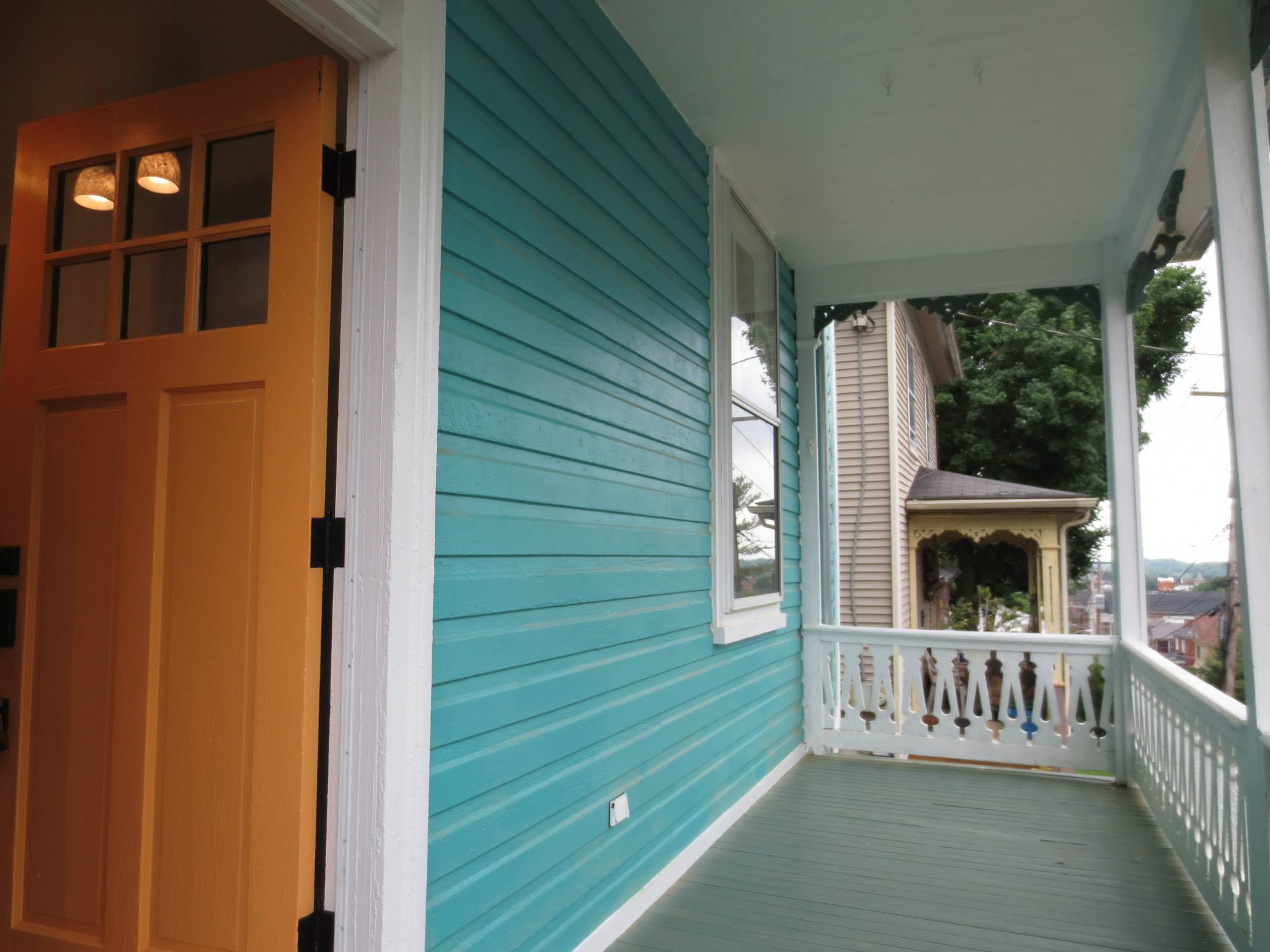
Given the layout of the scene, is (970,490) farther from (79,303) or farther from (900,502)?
(79,303)

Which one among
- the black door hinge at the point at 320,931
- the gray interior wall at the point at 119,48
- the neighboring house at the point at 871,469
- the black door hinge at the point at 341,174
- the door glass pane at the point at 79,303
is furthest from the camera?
the neighboring house at the point at 871,469

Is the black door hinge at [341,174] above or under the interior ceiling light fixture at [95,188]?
under

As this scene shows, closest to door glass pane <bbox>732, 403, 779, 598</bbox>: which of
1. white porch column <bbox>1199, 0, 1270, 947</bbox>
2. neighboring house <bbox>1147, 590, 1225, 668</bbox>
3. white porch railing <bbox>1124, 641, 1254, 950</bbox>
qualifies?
white porch railing <bbox>1124, 641, 1254, 950</bbox>

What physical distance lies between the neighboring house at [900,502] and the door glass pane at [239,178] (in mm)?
6633

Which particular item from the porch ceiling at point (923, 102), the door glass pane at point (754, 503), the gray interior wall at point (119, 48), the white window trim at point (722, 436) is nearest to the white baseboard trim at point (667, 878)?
the white window trim at point (722, 436)

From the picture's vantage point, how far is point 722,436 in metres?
3.87

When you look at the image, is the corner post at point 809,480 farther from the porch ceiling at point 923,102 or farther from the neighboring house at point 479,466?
the neighboring house at point 479,466

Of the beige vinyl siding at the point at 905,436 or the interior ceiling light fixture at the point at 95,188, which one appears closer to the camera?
the interior ceiling light fixture at the point at 95,188

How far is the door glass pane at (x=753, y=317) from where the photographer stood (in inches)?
168

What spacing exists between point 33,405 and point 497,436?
106 centimetres

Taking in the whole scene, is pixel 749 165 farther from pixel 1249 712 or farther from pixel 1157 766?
pixel 1157 766

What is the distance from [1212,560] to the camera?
3727mm

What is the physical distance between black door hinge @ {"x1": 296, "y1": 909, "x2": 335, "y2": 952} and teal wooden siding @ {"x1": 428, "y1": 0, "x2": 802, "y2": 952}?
219 mm

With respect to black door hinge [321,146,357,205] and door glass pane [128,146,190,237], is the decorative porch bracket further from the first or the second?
door glass pane [128,146,190,237]
